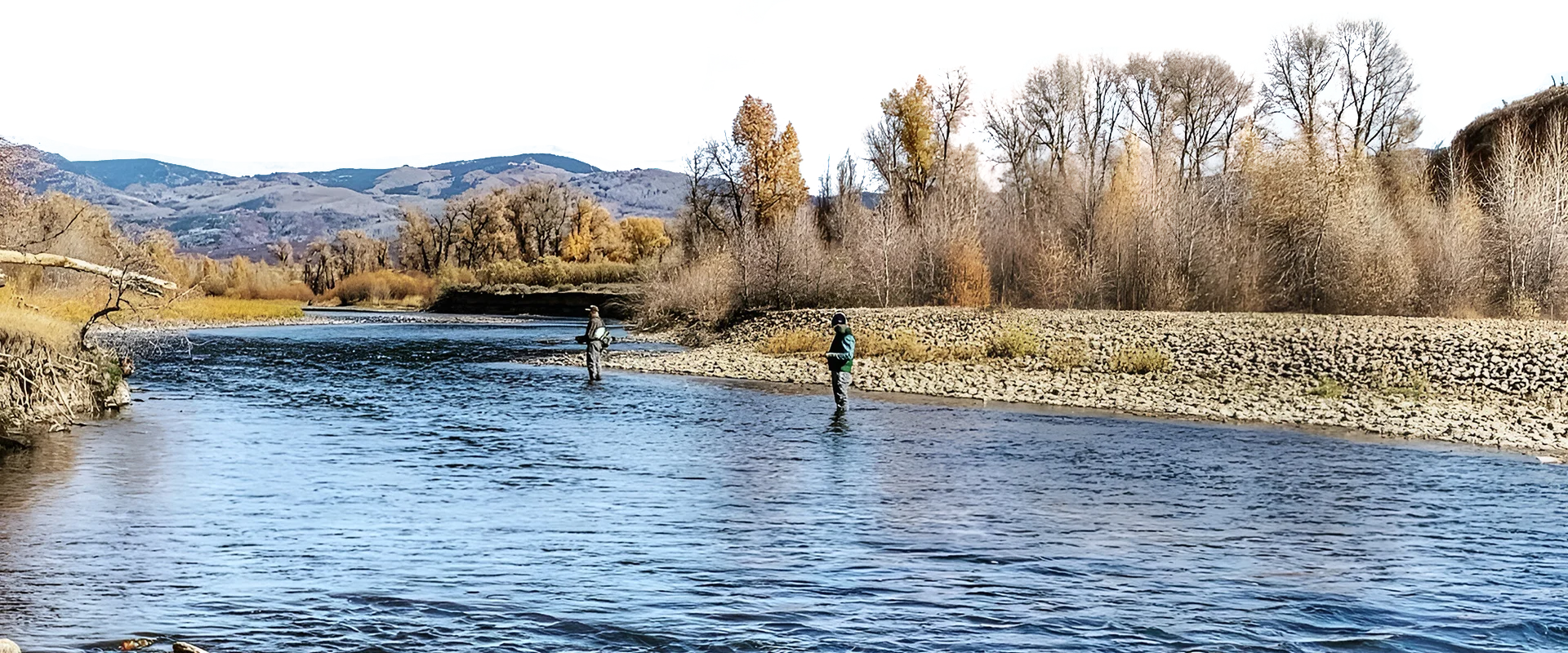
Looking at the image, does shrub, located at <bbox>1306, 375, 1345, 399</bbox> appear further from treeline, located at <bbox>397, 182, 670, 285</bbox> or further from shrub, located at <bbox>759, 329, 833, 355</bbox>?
treeline, located at <bbox>397, 182, 670, 285</bbox>

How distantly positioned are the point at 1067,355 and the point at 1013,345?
6.44ft

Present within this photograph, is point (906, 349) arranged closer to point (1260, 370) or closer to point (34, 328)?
point (1260, 370)

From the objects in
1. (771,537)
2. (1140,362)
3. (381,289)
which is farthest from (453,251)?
(771,537)

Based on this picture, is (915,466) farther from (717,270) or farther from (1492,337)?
(717,270)

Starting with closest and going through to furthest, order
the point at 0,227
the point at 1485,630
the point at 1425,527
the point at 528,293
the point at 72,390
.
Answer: the point at 1485,630 < the point at 1425,527 < the point at 72,390 < the point at 0,227 < the point at 528,293

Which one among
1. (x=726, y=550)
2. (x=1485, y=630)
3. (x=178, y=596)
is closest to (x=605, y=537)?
(x=726, y=550)

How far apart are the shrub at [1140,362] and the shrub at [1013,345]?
111 inches

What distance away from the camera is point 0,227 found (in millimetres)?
36219

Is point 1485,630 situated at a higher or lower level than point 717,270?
lower

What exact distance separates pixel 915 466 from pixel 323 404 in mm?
14037

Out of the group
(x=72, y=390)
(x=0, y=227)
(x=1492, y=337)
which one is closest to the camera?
(x=72, y=390)

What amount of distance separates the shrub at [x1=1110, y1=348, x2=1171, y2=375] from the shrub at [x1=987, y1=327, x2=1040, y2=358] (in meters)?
2.82

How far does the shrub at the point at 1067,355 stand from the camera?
3397 cm

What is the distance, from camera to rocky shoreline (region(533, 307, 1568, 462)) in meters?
24.2
